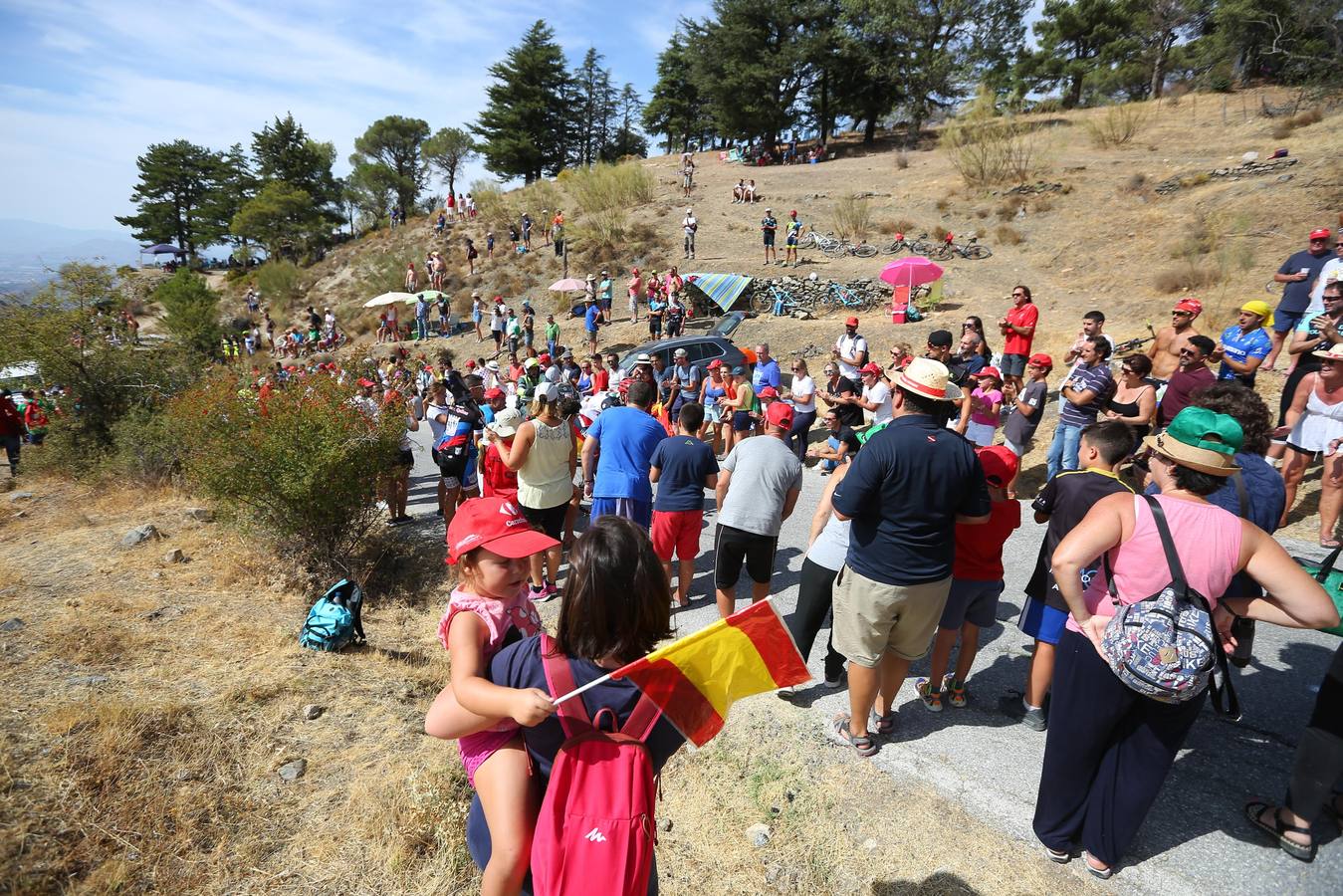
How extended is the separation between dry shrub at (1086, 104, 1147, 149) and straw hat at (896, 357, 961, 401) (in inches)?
1189

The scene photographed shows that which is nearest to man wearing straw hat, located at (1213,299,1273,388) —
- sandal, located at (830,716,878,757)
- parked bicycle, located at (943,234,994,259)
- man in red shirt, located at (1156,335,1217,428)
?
man in red shirt, located at (1156,335,1217,428)

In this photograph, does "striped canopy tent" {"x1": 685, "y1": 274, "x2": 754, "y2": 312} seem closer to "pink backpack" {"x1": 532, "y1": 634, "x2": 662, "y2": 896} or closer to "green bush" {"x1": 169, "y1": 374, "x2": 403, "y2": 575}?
"green bush" {"x1": 169, "y1": 374, "x2": 403, "y2": 575}

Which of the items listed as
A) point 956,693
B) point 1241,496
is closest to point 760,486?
point 956,693

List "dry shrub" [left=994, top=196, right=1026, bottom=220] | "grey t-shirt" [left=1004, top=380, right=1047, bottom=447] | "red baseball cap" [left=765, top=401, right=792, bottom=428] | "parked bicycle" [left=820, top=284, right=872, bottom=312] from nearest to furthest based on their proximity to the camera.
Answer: "red baseball cap" [left=765, top=401, right=792, bottom=428] < "grey t-shirt" [left=1004, top=380, right=1047, bottom=447] < "parked bicycle" [left=820, top=284, right=872, bottom=312] < "dry shrub" [left=994, top=196, right=1026, bottom=220]

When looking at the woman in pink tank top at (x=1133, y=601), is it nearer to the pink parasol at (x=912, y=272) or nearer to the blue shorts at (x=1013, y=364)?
the blue shorts at (x=1013, y=364)

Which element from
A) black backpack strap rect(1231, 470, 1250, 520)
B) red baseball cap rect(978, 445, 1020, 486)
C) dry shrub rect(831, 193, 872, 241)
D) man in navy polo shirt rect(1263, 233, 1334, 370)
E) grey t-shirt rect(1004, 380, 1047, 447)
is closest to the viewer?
black backpack strap rect(1231, 470, 1250, 520)

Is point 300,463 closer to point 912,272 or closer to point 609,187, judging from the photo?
point 912,272

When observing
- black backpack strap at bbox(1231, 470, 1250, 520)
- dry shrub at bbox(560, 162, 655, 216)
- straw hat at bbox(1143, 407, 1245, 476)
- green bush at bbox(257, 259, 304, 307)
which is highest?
dry shrub at bbox(560, 162, 655, 216)

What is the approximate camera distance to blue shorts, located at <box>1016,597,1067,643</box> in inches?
130

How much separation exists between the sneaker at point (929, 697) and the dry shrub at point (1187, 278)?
1403 cm

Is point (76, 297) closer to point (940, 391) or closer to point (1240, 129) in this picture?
point (940, 391)

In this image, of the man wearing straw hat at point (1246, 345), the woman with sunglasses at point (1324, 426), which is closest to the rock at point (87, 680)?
the woman with sunglasses at point (1324, 426)

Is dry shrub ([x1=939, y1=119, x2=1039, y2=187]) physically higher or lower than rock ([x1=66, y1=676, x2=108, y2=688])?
higher

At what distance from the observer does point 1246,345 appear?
20.9ft
